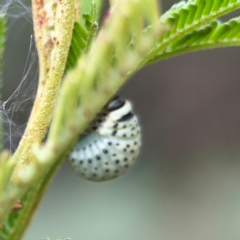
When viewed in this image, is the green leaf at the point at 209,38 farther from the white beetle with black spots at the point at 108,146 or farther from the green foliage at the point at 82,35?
the white beetle with black spots at the point at 108,146

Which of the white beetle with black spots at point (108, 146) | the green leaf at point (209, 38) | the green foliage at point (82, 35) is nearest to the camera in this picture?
the green foliage at point (82, 35)

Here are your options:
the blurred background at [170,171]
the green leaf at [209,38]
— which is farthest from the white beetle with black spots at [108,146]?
the blurred background at [170,171]

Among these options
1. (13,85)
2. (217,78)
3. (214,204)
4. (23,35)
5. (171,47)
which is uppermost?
(171,47)

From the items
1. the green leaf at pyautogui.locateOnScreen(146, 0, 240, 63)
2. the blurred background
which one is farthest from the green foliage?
the blurred background

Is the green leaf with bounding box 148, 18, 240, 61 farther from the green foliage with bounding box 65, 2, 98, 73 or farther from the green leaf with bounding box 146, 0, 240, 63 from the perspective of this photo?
the green foliage with bounding box 65, 2, 98, 73

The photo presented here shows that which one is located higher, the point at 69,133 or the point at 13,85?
the point at 69,133

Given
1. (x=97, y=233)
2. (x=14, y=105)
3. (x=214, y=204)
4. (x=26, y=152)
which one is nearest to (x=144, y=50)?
(x=26, y=152)

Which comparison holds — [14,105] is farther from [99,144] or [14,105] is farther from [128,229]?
[128,229]
